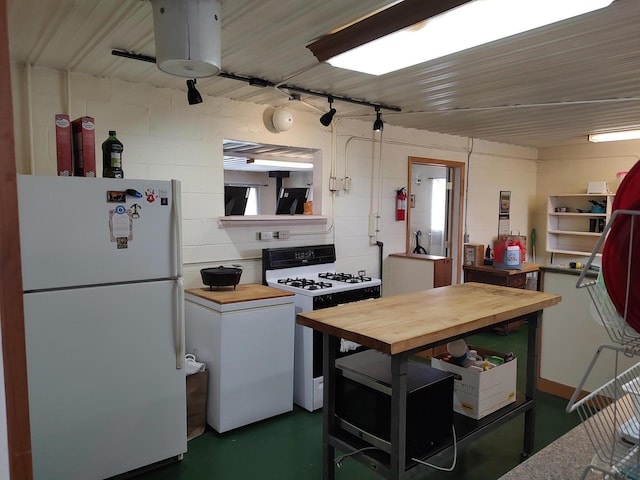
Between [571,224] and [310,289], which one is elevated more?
[571,224]

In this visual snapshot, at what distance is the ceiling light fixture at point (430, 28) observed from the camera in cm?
166

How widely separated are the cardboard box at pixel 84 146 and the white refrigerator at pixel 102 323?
0.20 m

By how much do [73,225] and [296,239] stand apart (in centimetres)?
208

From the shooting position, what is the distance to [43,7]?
196 centimetres

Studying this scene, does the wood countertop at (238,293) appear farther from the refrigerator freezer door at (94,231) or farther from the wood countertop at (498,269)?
the wood countertop at (498,269)

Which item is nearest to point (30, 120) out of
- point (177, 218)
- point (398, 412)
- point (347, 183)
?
point (177, 218)

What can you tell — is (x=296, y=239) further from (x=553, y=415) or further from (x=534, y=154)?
(x=534, y=154)

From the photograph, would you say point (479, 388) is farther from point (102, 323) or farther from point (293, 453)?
point (102, 323)

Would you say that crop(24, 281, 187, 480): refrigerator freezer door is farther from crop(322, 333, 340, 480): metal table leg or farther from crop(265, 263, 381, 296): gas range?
crop(265, 263, 381, 296): gas range

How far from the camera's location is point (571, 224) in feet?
21.1

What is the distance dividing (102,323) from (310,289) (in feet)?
4.92

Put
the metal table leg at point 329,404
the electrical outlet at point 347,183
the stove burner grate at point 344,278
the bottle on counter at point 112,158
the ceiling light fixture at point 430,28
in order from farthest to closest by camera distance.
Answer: the electrical outlet at point 347,183 → the stove burner grate at point 344,278 → the bottle on counter at point 112,158 → the metal table leg at point 329,404 → the ceiling light fixture at point 430,28

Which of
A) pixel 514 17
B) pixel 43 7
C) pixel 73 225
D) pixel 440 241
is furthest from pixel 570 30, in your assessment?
pixel 440 241

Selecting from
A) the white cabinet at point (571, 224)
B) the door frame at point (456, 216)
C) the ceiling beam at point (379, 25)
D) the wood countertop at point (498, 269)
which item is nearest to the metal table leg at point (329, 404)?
the ceiling beam at point (379, 25)
